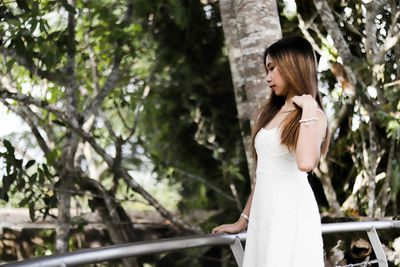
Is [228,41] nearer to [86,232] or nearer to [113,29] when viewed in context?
[113,29]

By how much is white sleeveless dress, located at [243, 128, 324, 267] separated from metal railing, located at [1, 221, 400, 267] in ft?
0.40

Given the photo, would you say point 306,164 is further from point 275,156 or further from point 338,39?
point 338,39

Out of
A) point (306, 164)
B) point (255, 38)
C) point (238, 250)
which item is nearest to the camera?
point (306, 164)

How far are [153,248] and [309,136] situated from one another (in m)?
0.45

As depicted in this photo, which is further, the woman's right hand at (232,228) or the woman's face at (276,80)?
the woman's right hand at (232,228)

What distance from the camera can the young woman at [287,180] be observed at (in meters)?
1.41

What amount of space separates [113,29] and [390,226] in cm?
253

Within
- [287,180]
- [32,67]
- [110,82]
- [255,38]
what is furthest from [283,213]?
[110,82]

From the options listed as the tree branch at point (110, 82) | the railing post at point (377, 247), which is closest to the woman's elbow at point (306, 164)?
the railing post at point (377, 247)

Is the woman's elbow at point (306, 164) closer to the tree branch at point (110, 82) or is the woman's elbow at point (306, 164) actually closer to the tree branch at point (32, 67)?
the tree branch at point (32, 67)

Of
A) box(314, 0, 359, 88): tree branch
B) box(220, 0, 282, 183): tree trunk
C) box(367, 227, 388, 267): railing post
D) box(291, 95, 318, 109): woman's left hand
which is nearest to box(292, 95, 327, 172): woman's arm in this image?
box(291, 95, 318, 109): woman's left hand

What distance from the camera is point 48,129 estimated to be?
4.44 metres

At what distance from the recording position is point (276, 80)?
148 cm

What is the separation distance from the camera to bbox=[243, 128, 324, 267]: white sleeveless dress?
1413mm
